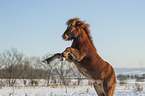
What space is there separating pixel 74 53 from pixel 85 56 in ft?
0.55

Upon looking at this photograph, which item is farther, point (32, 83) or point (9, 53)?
point (9, 53)

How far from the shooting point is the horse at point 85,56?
5.45 ft

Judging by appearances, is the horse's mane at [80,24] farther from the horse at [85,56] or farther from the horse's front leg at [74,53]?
the horse's front leg at [74,53]

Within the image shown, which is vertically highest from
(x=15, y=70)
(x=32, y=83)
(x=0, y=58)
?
(x=0, y=58)

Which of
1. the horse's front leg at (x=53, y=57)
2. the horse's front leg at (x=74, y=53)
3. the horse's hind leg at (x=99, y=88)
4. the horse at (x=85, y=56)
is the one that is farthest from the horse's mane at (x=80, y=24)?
the horse's hind leg at (x=99, y=88)

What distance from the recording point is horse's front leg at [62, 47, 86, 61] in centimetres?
154

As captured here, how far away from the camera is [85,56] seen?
1.73 meters

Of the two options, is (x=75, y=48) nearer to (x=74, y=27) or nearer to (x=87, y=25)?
(x=74, y=27)

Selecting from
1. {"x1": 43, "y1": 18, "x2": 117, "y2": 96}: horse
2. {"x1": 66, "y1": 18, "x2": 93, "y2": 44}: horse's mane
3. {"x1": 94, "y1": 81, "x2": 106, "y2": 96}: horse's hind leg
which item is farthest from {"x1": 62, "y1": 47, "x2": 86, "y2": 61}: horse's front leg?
{"x1": 94, "y1": 81, "x2": 106, "y2": 96}: horse's hind leg

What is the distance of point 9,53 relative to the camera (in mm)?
39969

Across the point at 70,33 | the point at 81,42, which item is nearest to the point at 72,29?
the point at 70,33

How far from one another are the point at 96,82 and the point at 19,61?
4000 centimetres

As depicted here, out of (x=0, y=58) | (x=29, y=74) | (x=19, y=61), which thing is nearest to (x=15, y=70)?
(x=19, y=61)

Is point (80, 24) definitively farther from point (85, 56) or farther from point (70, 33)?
point (85, 56)
